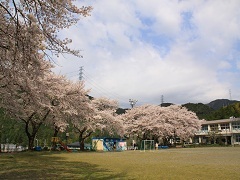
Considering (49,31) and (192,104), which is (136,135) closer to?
(49,31)

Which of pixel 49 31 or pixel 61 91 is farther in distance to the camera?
pixel 61 91

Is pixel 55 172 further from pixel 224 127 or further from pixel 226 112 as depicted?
pixel 226 112

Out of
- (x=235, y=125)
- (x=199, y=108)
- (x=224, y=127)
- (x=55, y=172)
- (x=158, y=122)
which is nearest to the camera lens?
(x=55, y=172)

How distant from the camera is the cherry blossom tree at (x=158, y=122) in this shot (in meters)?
51.6

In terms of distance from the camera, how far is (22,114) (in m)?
19.4

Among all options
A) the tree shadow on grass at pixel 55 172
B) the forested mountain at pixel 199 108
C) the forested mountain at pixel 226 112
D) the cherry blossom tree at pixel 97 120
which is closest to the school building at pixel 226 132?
the forested mountain at pixel 226 112

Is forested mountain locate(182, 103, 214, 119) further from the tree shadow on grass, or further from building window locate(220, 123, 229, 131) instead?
the tree shadow on grass

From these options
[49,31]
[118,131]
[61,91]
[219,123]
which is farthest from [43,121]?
[219,123]

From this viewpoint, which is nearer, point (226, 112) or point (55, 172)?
point (55, 172)

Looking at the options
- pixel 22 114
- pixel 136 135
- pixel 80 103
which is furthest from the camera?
pixel 136 135

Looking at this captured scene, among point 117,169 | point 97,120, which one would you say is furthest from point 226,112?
point 117,169

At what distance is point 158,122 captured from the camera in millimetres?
51812

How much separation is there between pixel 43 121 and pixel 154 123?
27.7m

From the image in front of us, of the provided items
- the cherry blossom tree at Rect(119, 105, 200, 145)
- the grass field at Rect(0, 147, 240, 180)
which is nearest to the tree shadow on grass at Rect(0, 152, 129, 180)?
the grass field at Rect(0, 147, 240, 180)
